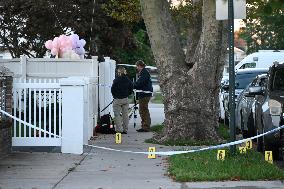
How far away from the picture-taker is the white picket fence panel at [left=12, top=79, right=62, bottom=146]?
13.6 metres

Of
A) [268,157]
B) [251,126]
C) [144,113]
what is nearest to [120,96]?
[144,113]

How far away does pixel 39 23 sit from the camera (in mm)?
37375

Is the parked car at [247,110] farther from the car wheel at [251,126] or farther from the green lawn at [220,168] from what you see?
the green lawn at [220,168]

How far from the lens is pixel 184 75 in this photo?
15.8 meters

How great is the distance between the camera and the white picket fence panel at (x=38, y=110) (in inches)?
535

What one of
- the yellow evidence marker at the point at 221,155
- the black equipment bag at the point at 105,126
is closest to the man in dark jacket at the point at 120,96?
the black equipment bag at the point at 105,126

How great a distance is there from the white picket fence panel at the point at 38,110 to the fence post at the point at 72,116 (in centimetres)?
18

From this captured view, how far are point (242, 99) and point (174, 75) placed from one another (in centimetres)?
262

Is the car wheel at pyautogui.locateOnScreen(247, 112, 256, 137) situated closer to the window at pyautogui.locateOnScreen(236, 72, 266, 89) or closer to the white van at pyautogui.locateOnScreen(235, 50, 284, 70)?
the window at pyautogui.locateOnScreen(236, 72, 266, 89)

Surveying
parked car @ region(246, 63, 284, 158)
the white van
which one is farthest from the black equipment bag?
the white van

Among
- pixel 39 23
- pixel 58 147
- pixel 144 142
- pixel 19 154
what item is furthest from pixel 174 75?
pixel 39 23

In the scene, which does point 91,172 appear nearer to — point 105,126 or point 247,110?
point 247,110

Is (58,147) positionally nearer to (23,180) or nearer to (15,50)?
(23,180)

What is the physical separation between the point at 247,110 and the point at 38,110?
16.2ft
